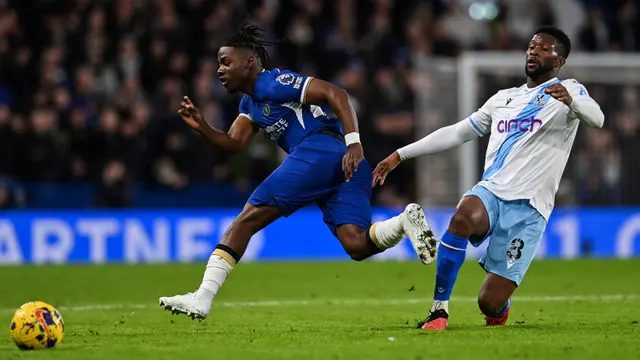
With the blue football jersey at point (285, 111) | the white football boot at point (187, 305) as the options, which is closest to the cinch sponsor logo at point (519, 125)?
the blue football jersey at point (285, 111)

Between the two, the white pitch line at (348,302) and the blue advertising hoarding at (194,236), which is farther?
the blue advertising hoarding at (194,236)

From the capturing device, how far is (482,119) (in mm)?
8523

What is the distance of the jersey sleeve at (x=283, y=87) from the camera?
8.23 m

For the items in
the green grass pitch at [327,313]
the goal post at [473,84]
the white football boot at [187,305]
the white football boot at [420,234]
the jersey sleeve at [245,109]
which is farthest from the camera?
the goal post at [473,84]

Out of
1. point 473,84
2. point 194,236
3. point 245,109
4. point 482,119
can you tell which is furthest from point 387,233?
point 473,84

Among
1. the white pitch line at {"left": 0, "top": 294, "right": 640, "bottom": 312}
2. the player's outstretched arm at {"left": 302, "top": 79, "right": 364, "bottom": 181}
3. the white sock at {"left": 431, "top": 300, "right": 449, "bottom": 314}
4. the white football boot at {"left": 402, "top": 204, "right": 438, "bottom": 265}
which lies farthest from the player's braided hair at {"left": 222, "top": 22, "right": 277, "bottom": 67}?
the white pitch line at {"left": 0, "top": 294, "right": 640, "bottom": 312}

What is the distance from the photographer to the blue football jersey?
827 cm

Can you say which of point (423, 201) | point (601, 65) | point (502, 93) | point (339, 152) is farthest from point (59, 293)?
point (601, 65)

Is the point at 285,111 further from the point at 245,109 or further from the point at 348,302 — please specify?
the point at 348,302

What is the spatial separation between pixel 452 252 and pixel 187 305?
75.7 inches

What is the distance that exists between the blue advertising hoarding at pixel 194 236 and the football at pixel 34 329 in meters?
10.6

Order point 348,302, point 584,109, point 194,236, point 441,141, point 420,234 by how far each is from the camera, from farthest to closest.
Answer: point 194,236 < point 348,302 < point 441,141 < point 420,234 < point 584,109

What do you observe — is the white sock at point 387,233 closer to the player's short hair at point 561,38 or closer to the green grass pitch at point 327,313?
the green grass pitch at point 327,313

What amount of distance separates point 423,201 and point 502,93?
10.0 metres
